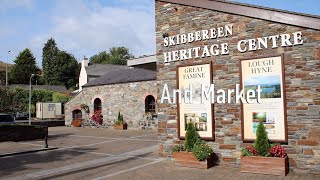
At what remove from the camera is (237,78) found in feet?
32.7

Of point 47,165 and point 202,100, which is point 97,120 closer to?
point 47,165

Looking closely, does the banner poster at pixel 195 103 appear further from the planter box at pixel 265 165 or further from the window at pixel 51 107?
the window at pixel 51 107

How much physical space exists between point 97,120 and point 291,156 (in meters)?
19.7

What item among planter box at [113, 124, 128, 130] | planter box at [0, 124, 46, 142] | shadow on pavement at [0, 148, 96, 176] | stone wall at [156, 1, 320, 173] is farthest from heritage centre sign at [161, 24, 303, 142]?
planter box at [113, 124, 128, 130]

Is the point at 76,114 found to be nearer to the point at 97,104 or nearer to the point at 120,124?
the point at 97,104

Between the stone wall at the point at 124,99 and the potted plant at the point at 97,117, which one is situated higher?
the stone wall at the point at 124,99

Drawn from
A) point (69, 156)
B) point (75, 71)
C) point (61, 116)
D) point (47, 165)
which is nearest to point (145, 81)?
point (69, 156)

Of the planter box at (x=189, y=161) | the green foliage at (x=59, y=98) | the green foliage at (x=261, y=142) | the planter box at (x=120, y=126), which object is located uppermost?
the green foliage at (x=59, y=98)

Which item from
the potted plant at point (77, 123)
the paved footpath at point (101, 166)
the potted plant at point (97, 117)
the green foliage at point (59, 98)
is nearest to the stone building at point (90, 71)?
the green foliage at point (59, 98)

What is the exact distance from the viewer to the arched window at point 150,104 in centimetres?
2364

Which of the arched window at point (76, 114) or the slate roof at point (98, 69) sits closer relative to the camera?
the arched window at point (76, 114)

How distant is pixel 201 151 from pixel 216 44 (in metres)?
3.38

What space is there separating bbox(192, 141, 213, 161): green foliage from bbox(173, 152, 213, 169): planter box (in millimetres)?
123

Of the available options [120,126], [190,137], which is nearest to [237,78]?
[190,137]
